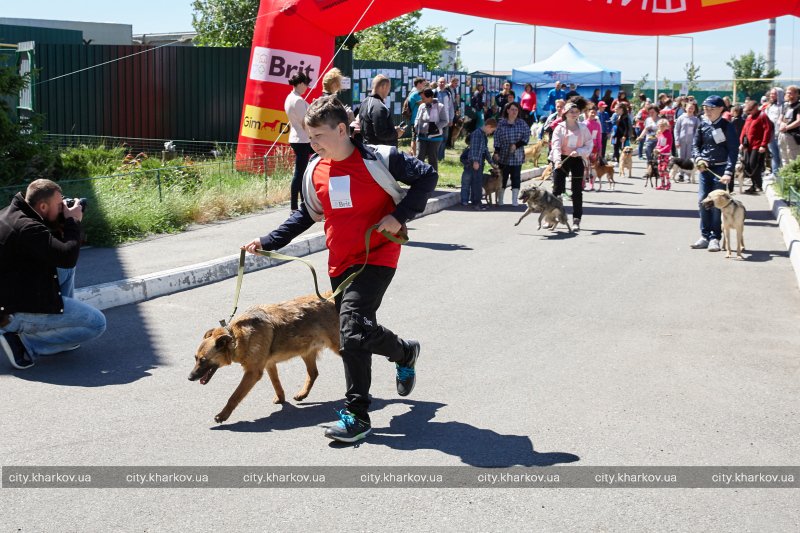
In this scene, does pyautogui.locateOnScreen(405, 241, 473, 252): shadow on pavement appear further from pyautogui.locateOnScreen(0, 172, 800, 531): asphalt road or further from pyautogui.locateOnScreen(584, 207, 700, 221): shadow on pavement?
pyautogui.locateOnScreen(584, 207, 700, 221): shadow on pavement

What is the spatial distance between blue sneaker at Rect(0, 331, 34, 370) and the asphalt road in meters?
0.11

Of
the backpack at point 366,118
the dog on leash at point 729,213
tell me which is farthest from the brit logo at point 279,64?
the dog on leash at point 729,213

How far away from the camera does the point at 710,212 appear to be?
485 inches

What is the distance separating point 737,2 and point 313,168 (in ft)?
41.6

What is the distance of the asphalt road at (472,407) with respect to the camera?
4.25 meters

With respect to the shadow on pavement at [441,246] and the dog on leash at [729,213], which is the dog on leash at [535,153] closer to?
the shadow on pavement at [441,246]

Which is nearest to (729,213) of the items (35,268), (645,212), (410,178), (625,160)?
(645,212)

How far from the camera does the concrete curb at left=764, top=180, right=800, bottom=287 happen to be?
11133mm

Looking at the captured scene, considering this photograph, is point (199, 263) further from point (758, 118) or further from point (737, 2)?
point (758, 118)

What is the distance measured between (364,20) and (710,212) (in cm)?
723

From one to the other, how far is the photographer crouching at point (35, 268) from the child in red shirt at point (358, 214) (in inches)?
83.9

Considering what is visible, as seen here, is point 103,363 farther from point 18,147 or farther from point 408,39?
point 408,39

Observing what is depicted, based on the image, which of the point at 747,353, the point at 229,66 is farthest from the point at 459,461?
the point at 229,66

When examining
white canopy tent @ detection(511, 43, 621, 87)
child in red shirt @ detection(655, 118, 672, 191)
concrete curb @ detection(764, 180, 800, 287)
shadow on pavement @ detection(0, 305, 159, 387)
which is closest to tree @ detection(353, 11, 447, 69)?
white canopy tent @ detection(511, 43, 621, 87)
